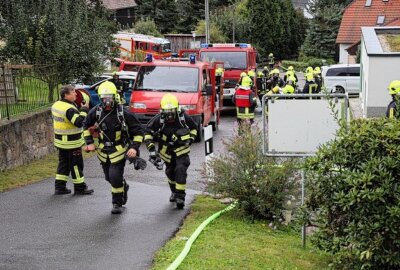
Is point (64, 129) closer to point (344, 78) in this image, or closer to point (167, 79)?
point (167, 79)

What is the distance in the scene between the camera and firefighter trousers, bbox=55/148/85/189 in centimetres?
1027

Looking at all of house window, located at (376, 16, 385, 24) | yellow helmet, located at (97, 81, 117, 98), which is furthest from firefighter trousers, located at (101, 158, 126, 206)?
house window, located at (376, 16, 385, 24)

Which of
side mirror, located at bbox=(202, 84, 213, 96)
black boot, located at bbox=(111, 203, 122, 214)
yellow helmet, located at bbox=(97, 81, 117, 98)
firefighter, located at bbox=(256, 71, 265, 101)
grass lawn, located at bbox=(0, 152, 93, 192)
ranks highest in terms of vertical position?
yellow helmet, located at bbox=(97, 81, 117, 98)

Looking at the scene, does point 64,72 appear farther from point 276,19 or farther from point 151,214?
point 276,19

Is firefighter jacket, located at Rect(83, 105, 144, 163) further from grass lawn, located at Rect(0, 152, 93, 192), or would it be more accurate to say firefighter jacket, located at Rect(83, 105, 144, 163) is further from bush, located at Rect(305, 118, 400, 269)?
bush, located at Rect(305, 118, 400, 269)

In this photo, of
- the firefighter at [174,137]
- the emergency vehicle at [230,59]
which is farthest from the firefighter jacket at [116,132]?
the emergency vehicle at [230,59]

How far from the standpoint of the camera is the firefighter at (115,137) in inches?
357

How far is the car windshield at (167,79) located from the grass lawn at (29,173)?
15.0ft

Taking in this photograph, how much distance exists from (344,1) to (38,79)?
5796 centimetres

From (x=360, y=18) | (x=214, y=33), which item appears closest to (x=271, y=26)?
(x=360, y=18)

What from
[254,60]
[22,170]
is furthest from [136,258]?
[254,60]

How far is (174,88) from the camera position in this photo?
1742 centimetres

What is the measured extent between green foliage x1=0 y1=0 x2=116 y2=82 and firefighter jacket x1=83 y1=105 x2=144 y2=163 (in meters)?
7.53

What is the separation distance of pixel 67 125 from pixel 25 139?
9.48ft
